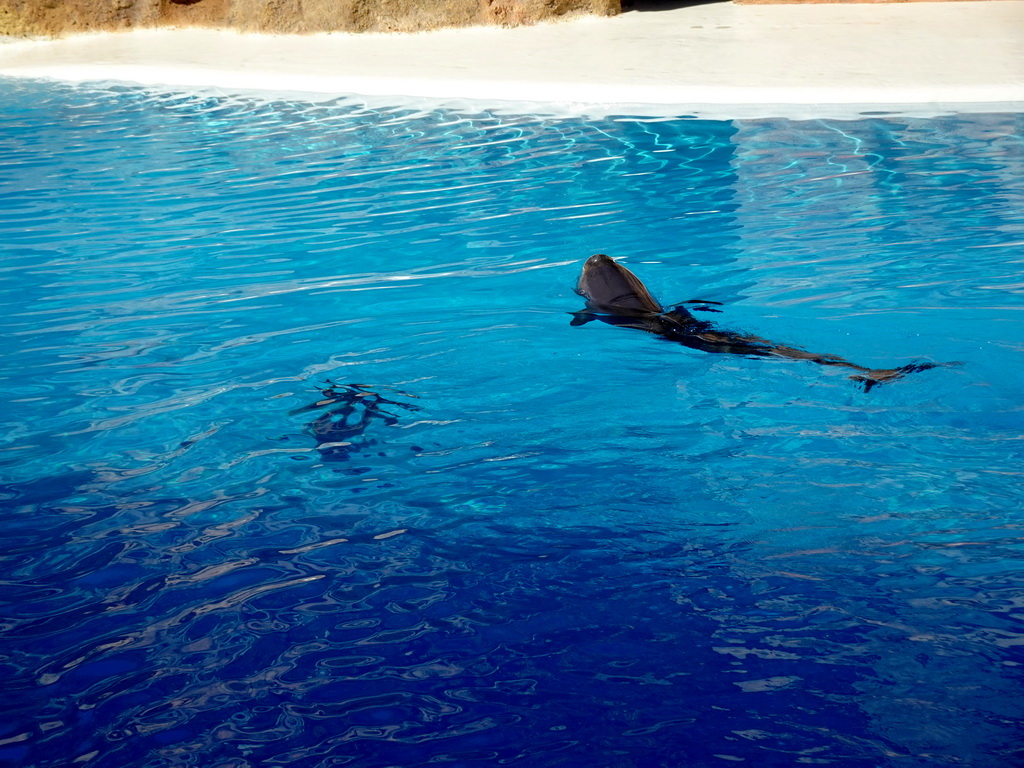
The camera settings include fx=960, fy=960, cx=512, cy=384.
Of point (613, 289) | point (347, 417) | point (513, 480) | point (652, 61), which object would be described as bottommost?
point (513, 480)

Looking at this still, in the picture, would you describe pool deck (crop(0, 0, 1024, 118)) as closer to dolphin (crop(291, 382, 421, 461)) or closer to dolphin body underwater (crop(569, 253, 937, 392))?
dolphin body underwater (crop(569, 253, 937, 392))

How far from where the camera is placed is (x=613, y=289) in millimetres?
4957

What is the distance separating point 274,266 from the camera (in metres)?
6.11

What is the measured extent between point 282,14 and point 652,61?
644cm

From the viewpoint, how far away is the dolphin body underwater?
4355 mm

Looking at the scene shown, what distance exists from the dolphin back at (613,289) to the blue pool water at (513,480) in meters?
0.19

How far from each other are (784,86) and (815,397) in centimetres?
573

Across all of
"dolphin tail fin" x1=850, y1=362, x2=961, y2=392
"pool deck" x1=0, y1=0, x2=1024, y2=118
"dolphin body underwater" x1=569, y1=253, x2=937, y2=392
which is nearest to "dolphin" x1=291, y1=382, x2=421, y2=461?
"dolphin body underwater" x1=569, y1=253, x2=937, y2=392

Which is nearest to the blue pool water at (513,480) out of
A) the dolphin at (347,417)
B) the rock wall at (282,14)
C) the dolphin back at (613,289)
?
the dolphin at (347,417)

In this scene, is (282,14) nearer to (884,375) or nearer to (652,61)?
(652,61)

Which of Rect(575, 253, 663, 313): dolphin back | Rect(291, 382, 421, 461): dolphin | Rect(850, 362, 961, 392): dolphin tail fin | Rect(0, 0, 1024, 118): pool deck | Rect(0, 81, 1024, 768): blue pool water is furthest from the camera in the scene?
Rect(0, 0, 1024, 118): pool deck

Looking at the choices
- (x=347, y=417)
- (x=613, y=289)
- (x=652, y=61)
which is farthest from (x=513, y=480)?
(x=652, y=61)

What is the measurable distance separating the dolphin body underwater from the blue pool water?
0.07 m

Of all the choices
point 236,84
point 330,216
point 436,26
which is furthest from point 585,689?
point 436,26
